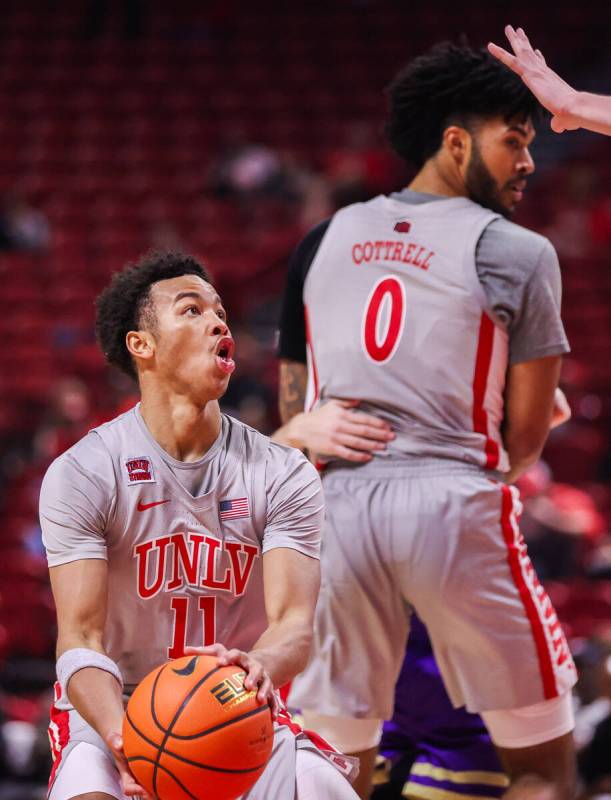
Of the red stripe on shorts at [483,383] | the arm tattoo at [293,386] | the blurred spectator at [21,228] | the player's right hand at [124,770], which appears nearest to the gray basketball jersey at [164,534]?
the player's right hand at [124,770]

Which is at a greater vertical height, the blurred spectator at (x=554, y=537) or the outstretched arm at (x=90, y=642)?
the outstretched arm at (x=90, y=642)

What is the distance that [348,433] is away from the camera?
11.2ft

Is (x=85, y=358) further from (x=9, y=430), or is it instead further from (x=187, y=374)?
(x=187, y=374)

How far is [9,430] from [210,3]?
7.60 metres

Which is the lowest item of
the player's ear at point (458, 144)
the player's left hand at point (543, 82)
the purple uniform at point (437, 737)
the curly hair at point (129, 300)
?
the purple uniform at point (437, 737)

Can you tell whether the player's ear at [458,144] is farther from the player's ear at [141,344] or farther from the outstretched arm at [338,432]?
the player's ear at [141,344]

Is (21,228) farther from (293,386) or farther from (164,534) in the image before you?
(164,534)

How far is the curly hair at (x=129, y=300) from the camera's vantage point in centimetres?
314

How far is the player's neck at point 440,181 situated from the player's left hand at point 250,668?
5.15 ft

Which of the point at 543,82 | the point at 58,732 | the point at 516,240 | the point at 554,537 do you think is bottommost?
the point at 554,537

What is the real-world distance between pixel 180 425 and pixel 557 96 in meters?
1.18

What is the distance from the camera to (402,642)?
136 inches

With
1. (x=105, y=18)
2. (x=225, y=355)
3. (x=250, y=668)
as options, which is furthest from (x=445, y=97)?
(x=105, y=18)

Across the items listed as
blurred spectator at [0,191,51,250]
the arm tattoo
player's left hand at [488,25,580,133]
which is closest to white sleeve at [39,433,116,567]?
the arm tattoo
